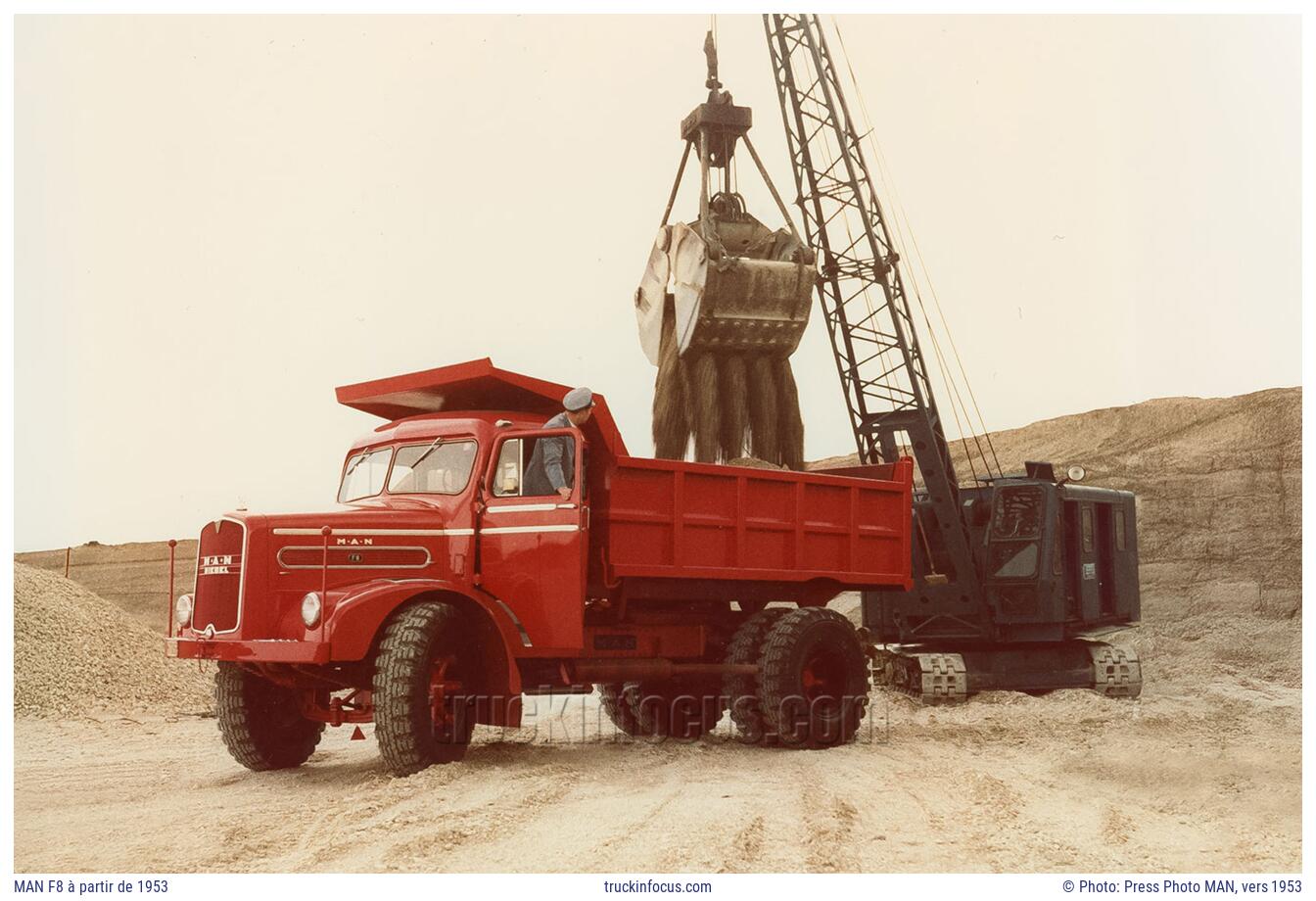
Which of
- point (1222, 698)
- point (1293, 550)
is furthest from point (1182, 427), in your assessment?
point (1222, 698)

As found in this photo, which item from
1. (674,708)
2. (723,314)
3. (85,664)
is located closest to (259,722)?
(674,708)

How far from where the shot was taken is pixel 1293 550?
79.4ft

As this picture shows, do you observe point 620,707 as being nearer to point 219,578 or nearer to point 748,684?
point 748,684

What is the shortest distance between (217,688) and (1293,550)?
20.2 meters

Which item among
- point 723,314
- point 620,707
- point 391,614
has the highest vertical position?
point 723,314

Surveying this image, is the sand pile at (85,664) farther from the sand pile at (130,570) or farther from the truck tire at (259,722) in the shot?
the sand pile at (130,570)

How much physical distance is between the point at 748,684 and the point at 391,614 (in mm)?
3206

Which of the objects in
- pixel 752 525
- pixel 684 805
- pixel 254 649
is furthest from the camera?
pixel 752 525

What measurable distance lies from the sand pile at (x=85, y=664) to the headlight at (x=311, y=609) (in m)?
6.22

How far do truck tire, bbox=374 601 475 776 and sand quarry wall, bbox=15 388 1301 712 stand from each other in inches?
258

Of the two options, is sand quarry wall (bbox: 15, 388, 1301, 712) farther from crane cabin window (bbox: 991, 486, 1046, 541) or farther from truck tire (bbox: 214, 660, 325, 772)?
truck tire (bbox: 214, 660, 325, 772)

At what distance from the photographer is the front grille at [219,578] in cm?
915

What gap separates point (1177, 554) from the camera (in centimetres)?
2530
